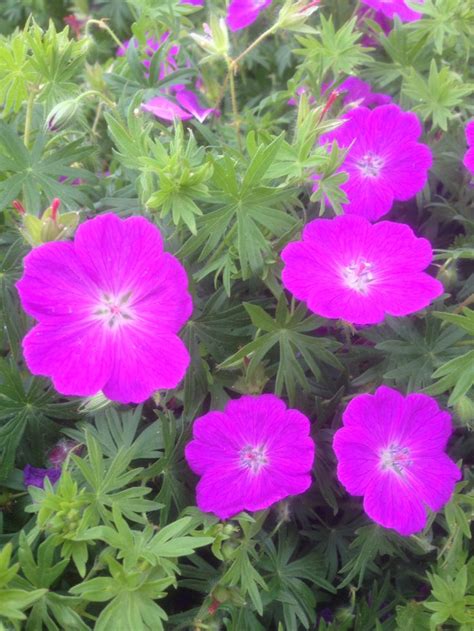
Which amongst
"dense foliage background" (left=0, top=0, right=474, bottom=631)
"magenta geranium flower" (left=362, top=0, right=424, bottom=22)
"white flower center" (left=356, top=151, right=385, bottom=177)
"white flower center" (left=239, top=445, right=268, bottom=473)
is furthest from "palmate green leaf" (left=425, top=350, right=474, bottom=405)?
"magenta geranium flower" (left=362, top=0, right=424, bottom=22)

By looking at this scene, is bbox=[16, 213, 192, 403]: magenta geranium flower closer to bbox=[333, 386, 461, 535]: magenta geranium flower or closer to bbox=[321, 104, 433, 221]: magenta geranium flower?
bbox=[333, 386, 461, 535]: magenta geranium flower

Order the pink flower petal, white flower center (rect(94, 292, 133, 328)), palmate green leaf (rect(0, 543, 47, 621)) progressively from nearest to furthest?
palmate green leaf (rect(0, 543, 47, 621)) < white flower center (rect(94, 292, 133, 328)) < the pink flower petal

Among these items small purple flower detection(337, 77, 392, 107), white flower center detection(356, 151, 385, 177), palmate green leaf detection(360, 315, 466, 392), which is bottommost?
palmate green leaf detection(360, 315, 466, 392)

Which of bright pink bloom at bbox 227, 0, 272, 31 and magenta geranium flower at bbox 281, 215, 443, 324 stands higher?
bright pink bloom at bbox 227, 0, 272, 31

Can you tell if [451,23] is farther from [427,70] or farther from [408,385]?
[408,385]

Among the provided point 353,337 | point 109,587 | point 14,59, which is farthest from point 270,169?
point 109,587
